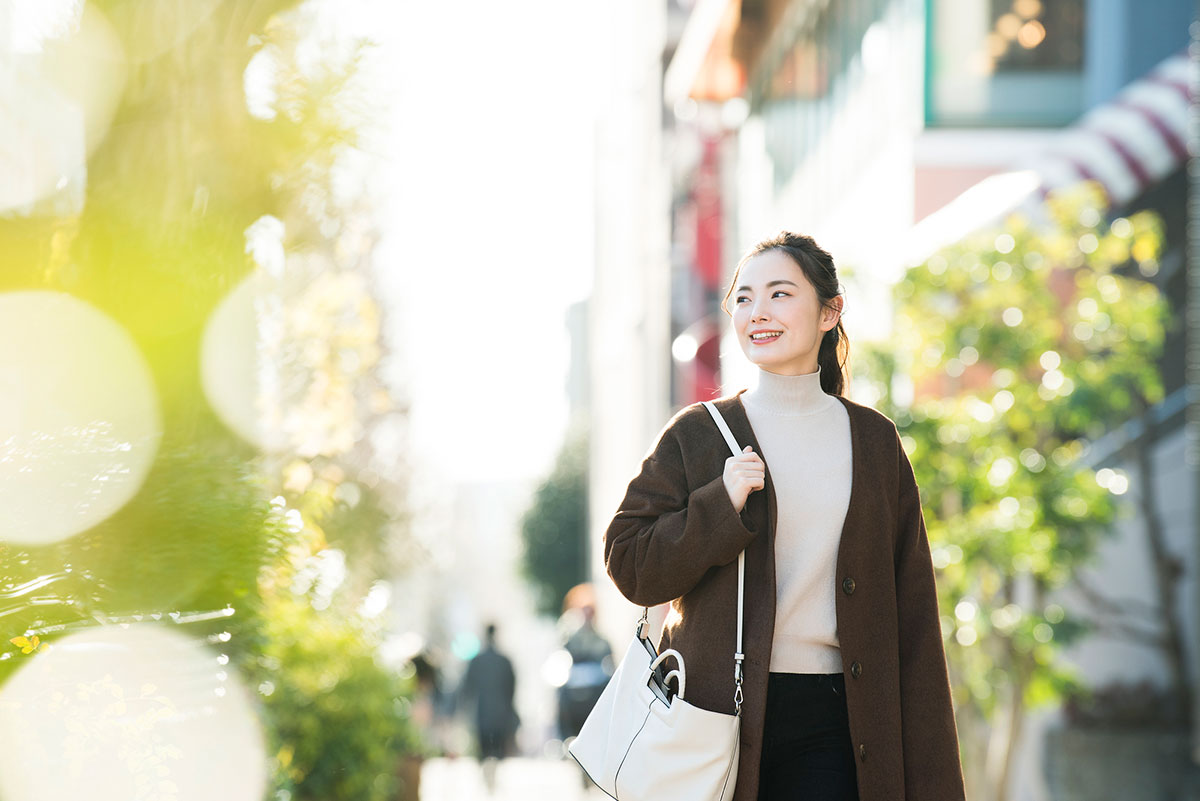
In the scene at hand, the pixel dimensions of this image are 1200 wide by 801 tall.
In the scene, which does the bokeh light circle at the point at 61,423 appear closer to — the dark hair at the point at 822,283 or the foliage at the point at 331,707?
the dark hair at the point at 822,283

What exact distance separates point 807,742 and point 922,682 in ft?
1.01

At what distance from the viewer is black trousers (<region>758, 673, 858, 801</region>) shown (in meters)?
3.31

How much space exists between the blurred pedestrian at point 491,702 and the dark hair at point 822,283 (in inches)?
519

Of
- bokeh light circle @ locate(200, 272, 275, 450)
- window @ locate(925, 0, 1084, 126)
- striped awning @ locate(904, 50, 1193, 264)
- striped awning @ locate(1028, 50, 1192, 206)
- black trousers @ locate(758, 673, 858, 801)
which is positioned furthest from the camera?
window @ locate(925, 0, 1084, 126)

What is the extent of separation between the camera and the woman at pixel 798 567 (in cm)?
330

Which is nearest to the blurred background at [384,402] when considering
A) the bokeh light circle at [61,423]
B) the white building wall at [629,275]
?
the bokeh light circle at [61,423]

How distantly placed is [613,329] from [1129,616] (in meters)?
39.5

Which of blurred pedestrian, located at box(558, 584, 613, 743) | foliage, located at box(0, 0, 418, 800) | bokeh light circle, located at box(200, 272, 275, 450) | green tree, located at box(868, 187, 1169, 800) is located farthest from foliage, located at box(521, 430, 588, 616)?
foliage, located at box(0, 0, 418, 800)

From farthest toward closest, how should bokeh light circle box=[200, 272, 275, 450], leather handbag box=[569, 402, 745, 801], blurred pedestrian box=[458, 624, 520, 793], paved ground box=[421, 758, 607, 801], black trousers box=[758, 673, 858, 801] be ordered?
1. blurred pedestrian box=[458, 624, 520, 793]
2. paved ground box=[421, 758, 607, 801]
3. bokeh light circle box=[200, 272, 275, 450]
4. black trousers box=[758, 673, 858, 801]
5. leather handbag box=[569, 402, 745, 801]

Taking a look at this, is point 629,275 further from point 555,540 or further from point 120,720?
point 120,720

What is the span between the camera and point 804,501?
135 inches

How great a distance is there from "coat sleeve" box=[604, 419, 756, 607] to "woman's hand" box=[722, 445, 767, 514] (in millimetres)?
18

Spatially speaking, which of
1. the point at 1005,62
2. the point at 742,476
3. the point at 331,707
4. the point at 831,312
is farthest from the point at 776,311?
the point at 1005,62

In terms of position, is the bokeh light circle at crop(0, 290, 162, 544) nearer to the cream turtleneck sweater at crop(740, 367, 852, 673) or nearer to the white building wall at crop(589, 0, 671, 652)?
the cream turtleneck sweater at crop(740, 367, 852, 673)
